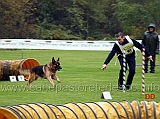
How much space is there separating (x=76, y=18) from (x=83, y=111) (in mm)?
44799

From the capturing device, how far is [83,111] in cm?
718

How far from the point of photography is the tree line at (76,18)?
147 feet

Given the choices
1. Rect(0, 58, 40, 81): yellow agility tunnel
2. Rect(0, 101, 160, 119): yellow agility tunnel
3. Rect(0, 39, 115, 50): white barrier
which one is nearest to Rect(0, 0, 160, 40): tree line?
Rect(0, 39, 115, 50): white barrier

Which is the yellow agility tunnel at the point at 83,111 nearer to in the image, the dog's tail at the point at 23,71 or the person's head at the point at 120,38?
the person's head at the point at 120,38

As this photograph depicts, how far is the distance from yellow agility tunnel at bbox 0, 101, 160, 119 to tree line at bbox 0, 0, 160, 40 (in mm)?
37031

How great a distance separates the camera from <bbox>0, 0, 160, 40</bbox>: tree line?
1761 inches

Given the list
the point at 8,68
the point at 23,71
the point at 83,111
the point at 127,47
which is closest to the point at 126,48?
the point at 127,47

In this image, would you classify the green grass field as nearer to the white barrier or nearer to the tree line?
the white barrier

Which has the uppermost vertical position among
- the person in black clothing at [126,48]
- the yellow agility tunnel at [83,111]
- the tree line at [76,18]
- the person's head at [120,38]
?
the tree line at [76,18]

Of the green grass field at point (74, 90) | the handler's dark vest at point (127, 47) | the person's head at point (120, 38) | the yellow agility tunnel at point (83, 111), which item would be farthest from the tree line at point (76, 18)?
the yellow agility tunnel at point (83, 111)

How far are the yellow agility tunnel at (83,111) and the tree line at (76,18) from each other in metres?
37.0

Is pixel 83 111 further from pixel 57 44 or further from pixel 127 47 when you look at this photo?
pixel 57 44

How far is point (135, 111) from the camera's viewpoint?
7562 mm

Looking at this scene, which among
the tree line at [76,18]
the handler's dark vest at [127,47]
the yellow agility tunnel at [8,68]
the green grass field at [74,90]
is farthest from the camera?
the tree line at [76,18]
